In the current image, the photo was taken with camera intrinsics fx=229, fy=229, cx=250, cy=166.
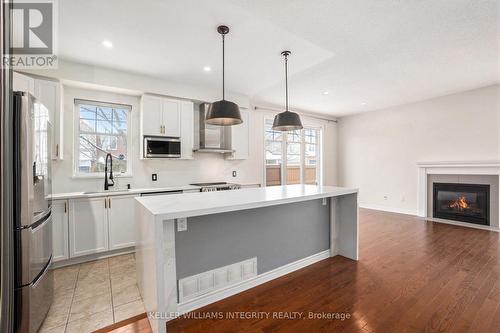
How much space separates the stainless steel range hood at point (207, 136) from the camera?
4332 mm

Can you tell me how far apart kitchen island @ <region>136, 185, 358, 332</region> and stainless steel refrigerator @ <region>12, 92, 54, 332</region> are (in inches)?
28.2

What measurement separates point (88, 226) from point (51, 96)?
1.81 m

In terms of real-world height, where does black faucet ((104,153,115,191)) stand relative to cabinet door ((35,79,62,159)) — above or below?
below

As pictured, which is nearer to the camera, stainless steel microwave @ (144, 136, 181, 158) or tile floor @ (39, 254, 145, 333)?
tile floor @ (39, 254, 145, 333)

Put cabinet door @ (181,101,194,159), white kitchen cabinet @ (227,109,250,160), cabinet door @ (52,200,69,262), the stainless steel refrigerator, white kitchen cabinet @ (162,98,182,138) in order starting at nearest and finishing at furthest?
the stainless steel refrigerator < cabinet door @ (52,200,69,262) < white kitchen cabinet @ (162,98,182,138) < cabinet door @ (181,101,194,159) < white kitchen cabinet @ (227,109,250,160)

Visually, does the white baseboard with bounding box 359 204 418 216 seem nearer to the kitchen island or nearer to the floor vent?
the kitchen island

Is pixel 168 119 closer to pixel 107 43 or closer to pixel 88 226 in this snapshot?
pixel 107 43

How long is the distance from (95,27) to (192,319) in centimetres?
301

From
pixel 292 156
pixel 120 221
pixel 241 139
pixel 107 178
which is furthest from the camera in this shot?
pixel 292 156

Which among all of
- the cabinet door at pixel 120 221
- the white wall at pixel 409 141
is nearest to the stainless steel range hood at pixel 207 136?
the cabinet door at pixel 120 221

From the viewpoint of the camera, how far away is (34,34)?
2512mm

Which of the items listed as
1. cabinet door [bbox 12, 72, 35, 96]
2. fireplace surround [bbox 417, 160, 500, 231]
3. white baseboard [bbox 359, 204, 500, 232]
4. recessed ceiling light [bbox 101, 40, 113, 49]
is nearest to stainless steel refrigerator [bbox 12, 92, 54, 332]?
recessed ceiling light [bbox 101, 40, 113, 49]

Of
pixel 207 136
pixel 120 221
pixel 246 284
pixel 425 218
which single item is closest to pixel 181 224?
pixel 246 284

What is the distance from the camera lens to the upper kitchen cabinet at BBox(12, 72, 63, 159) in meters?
2.89
